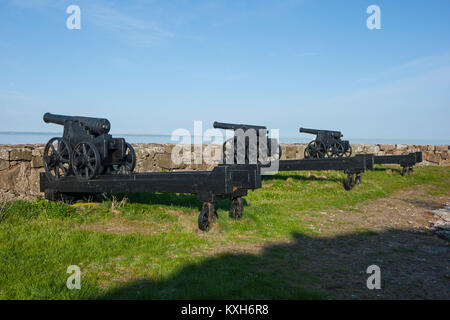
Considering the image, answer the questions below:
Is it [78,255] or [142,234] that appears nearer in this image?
[78,255]

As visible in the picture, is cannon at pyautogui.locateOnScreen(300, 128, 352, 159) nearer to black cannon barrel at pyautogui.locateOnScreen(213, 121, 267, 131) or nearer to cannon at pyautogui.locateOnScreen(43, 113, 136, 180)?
black cannon barrel at pyautogui.locateOnScreen(213, 121, 267, 131)

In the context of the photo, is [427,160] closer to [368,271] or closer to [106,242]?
[368,271]

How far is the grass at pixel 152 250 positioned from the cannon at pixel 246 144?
2.85 m

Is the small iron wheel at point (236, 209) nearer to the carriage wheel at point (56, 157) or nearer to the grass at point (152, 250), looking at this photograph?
the grass at point (152, 250)

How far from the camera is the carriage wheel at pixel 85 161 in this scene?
22.5ft

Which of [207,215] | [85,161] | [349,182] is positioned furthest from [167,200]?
[349,182]

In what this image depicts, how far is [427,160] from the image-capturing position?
67.0 ft

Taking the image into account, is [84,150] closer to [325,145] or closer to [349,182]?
[349,182]

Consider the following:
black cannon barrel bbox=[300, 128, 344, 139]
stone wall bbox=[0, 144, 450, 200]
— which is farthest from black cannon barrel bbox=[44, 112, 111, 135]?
black cannon barrel bbox=[300, 128, 344, 139]

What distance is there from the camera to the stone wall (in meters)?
7.49

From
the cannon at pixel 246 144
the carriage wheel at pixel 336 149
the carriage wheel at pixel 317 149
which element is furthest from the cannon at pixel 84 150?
the carriage wheel at pixel 336 149

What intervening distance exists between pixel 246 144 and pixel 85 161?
559cm
